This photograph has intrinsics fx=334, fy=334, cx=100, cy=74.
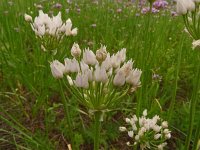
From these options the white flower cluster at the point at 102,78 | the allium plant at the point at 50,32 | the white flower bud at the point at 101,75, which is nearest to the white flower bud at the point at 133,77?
the white flower cluster at the point at 102,78

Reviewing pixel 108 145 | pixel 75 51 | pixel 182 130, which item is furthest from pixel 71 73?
pixel 182 130

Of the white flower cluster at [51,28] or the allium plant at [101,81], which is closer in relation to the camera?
the allium plant at [101,81]

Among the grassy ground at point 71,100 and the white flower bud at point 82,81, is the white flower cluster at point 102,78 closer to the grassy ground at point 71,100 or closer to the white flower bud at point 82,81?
the white flower bud at point 82,81

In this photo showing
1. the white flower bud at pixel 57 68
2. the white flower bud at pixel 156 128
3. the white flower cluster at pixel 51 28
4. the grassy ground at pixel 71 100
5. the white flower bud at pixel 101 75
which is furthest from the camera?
the grassy ground at pixel 71 100

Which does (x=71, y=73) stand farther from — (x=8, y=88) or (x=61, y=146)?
(x=8, y=88)

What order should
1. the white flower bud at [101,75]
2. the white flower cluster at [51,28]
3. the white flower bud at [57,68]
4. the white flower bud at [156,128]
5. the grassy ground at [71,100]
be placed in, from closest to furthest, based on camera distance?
1. the white flower bud at [101,75]
2. the white flower bud at [57,68]
3. the white flower cluster at [51,28]
4. the white flower bud at [156,128]
5. the grassy ground at [71,100]

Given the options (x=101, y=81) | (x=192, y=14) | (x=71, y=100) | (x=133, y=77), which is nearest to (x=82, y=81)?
(x=101, y=81)

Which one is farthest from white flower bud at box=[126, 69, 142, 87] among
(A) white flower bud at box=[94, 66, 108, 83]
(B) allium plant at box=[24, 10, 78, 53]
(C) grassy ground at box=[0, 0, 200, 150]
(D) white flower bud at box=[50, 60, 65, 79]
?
(B) allium plant at box=[24, 10, 78, 53]
